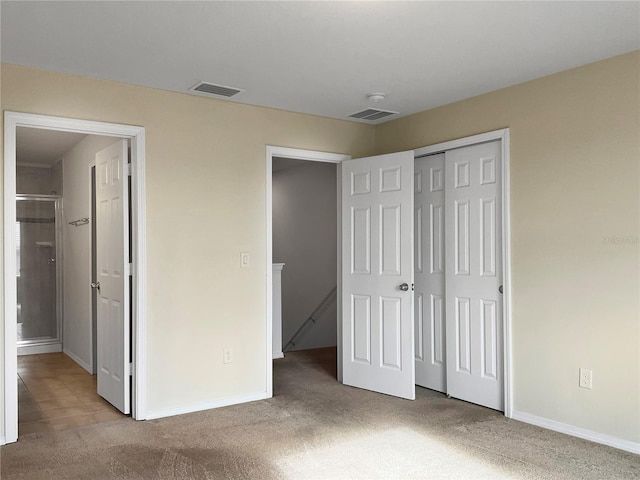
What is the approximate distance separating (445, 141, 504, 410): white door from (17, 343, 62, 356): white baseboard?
489 centimetres

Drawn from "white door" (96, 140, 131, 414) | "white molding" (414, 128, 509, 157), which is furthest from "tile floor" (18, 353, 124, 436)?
"white molding" (414, 128, 509, 157)

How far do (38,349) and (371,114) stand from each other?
4948 mm

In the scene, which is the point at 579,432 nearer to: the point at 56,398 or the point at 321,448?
the point at 321,448

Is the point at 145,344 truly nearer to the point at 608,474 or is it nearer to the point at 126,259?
the point at 126,259

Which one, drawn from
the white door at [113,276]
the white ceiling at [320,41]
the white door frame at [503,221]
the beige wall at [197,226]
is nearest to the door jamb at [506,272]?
the white door frame at [503,221]

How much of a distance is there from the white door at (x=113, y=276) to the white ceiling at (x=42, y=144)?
102 centimetres

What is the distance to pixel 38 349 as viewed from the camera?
6.74 metres

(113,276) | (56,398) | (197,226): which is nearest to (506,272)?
(197,226)

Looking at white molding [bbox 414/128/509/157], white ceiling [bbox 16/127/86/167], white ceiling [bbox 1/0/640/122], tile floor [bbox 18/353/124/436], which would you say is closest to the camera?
white ceiling [bbox 1/0/640/122]

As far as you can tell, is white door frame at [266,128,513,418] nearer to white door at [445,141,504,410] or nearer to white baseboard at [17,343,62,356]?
white door at [445,141,504,410]

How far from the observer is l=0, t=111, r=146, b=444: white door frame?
348 centimetres

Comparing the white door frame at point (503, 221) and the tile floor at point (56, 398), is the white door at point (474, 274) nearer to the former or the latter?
the white door frame at point (503, 221)

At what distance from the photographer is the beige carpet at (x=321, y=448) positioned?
305cm

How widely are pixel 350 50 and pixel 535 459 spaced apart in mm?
2644
